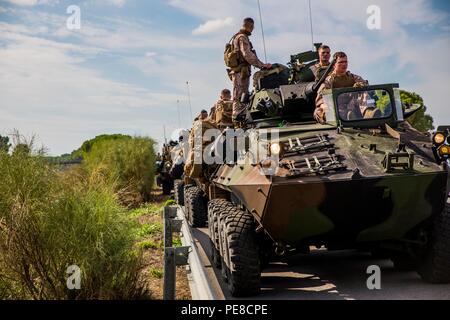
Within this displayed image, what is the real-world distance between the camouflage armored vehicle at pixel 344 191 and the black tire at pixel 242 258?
0.4 inches

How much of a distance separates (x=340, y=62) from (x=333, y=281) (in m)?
2.83

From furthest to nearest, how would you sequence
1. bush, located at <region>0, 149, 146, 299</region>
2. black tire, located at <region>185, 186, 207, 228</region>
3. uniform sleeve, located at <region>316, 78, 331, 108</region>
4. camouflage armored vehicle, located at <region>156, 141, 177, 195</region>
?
1. camouflage armored vehicle, located at <region>156, 141, 177, 195</region>
2. black tire, located at <region>185, 186, 207, 228</region>
3. uniform sleeve, located at <region>316, 78, 331, 108</region>
4. bush, located at <region>0, 149, 146, 299</region>

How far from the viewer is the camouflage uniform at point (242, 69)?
9742 mm

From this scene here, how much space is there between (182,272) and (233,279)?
2146 millimetres

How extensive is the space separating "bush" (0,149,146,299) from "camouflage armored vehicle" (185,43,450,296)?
4.04 ft

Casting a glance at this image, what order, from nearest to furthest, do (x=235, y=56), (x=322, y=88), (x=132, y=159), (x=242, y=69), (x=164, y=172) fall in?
(x=322, y=88) < (x=235, y=56) < (x=242, y=69) < (x=132, y=159) < (x=164, y=172)

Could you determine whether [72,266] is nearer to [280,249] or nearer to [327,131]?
[280,249]

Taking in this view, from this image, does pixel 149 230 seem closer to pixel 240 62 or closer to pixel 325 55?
pixel 240 62

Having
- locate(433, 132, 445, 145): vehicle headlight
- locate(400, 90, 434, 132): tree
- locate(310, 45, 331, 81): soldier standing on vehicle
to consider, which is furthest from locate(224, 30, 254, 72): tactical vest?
locate(400, 90, 434, 132): tree

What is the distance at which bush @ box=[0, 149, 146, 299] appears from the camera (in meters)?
5.87

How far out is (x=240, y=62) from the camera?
10055 millimetres

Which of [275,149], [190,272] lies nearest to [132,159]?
[275,149]

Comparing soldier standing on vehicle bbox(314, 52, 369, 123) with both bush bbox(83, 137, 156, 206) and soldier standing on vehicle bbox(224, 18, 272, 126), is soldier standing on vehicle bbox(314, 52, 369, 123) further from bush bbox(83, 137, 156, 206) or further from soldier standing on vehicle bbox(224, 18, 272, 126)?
bush bbox(83, 137, 156, 206)
